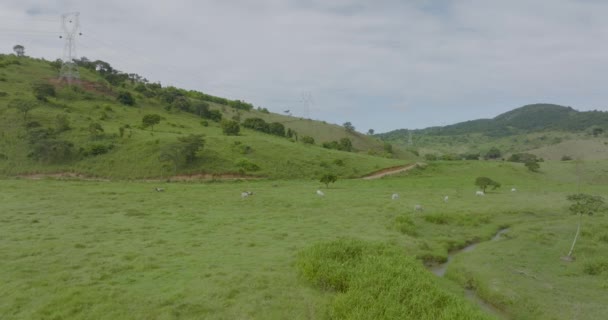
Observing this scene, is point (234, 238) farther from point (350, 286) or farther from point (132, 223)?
point (350, 286)

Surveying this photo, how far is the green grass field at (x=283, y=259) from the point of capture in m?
11.7

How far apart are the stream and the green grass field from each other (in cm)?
28

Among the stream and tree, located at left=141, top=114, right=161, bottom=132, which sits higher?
tree, located at left=141, top=114, right=161, bottom=132

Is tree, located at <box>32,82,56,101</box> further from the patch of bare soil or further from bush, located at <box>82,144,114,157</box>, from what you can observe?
the patch of bare soil

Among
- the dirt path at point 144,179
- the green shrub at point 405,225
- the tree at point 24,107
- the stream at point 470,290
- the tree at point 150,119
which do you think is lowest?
the stream at point 470,290

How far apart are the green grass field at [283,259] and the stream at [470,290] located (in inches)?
10.9

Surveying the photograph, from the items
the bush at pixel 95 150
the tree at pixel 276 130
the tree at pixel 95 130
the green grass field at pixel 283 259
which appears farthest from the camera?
the tree at pixel 276 130

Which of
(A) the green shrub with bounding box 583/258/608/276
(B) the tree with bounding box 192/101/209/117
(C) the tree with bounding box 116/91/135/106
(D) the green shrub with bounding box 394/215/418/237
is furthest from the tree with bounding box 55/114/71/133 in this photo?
(A) the green shrub with bounding box 583/258/608/276

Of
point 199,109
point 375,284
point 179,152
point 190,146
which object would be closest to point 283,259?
point 375,284

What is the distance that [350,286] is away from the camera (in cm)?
1301

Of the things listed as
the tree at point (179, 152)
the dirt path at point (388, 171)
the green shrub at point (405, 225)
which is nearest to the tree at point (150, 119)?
the tree at point (179, 152)

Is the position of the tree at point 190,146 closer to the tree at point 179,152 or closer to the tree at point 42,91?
the tree at point 179,152

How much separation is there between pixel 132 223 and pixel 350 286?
14.7m

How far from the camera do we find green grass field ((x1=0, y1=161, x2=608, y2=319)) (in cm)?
1172
